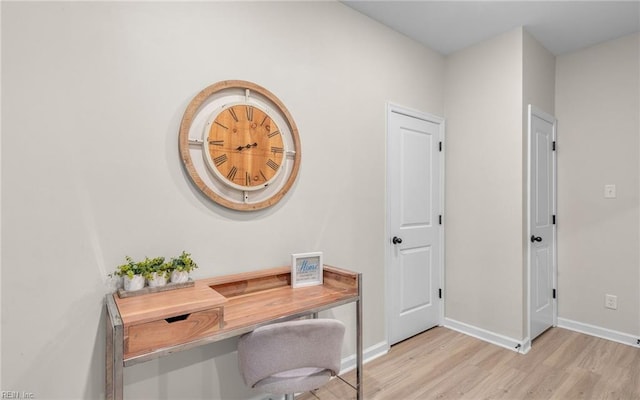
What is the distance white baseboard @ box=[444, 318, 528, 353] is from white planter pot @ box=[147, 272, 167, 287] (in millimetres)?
2721

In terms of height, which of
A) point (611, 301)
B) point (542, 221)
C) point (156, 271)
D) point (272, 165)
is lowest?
point (611, 301)

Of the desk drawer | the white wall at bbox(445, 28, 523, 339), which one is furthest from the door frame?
the desk drawer

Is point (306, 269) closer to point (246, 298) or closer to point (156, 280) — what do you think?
point (246, 298)

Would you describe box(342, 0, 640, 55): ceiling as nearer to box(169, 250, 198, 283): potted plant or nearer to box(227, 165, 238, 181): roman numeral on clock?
box(227, 165, 238, 181): roman numeral on clock

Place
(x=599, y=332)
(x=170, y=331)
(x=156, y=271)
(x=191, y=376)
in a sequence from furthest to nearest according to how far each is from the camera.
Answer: (x=599, y=332) < (x=191, y=376) < (x=156, y=271) < (x=170, y=331)

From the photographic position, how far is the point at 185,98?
175cm

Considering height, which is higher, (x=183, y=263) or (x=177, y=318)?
(x=183, y=263)

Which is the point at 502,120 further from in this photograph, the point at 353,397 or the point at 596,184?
the point at 353,397

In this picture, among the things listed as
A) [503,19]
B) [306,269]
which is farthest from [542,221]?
[306,269]

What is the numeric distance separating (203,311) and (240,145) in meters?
0.94

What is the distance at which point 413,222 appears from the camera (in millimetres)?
2994

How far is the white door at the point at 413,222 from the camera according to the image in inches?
111

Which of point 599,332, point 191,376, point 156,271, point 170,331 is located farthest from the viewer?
point 599,332

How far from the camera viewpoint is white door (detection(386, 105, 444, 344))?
2.82m
